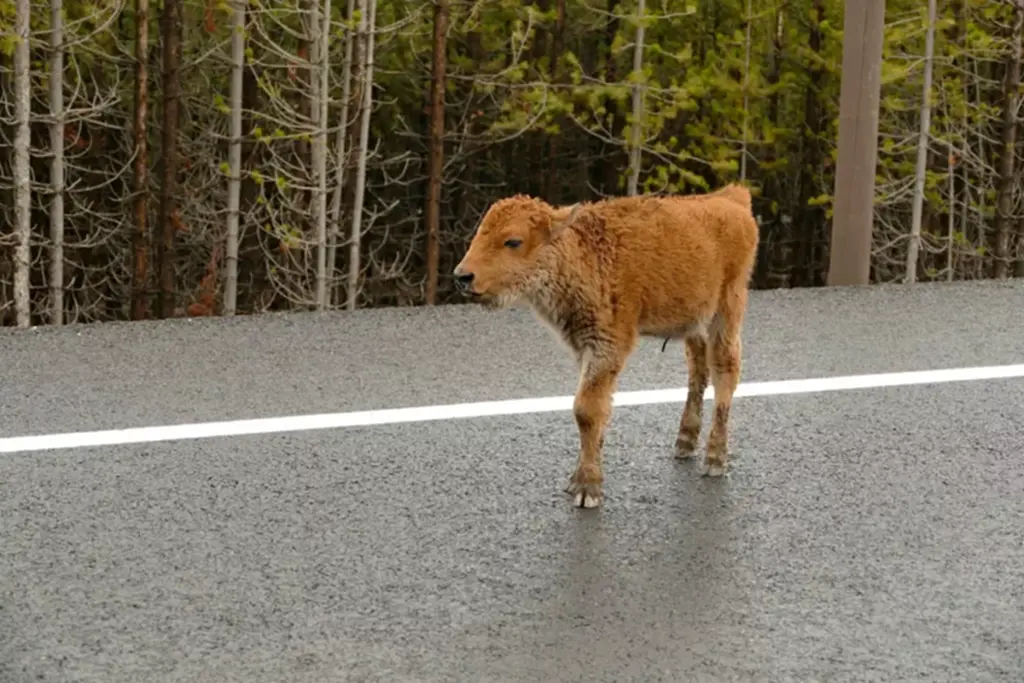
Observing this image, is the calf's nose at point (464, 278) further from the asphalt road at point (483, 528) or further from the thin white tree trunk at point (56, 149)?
the thin white tree trunk at point (56, 149)

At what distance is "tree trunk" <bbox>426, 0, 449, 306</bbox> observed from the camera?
19.0 meters

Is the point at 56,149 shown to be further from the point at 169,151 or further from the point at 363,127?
the point at 363,127

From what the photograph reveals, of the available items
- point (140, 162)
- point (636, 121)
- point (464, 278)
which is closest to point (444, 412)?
point (464, 278)

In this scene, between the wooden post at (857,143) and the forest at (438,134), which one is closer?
the wooden post at (857,143)

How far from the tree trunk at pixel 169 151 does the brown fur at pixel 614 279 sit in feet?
50.6

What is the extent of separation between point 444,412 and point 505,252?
1.75 metres

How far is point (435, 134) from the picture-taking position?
1930cm

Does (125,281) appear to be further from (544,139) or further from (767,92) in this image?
(767,92)

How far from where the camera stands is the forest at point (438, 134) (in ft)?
66.3

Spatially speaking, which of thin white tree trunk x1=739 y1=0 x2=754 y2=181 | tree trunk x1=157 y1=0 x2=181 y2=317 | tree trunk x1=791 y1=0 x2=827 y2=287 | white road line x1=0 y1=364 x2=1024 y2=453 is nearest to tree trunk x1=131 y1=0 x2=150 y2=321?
tree trunk x1=157 y1=0 x2=181 y2=317

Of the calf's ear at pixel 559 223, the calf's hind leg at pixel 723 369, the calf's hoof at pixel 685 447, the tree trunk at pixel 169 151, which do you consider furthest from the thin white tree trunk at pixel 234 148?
the calf's ear at pixel 559 223

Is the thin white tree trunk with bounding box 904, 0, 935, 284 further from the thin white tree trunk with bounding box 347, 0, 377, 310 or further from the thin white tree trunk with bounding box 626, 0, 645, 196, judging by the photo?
the thin white tree trunk with bounding box 347, 0, 377, 310

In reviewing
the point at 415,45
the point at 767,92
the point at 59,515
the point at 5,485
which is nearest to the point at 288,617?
the point at 59,515

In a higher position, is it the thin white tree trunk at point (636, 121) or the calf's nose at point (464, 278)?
the thin white tree trunk at point (636, 121)
